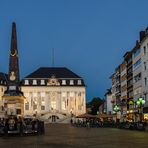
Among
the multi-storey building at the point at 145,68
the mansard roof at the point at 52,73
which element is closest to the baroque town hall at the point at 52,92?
the mansard roof at the point at 52,73

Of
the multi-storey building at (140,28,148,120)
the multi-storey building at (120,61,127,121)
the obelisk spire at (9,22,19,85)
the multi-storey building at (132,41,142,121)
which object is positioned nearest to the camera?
the multi-storey building at (140,28,148,120)

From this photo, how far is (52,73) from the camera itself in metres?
184

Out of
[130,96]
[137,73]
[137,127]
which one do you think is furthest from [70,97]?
[137,127]

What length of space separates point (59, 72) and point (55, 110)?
757 inches

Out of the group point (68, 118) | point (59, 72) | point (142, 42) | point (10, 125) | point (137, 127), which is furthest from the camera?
point (59, 72)

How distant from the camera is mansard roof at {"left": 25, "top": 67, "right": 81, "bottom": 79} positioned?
181m

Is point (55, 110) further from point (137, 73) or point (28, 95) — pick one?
point (137, 73)

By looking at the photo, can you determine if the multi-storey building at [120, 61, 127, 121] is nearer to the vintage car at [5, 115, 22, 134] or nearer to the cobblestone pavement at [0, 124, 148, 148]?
the vintage car at [5, 115, 22, 134]

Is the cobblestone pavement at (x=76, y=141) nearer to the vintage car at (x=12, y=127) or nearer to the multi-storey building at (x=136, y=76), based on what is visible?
the vintage car at (x=12, y=127)

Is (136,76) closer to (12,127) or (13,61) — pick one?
(13,61)

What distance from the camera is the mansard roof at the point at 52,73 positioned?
594 ft

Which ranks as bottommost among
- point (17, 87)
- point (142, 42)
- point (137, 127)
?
point (137, 127)

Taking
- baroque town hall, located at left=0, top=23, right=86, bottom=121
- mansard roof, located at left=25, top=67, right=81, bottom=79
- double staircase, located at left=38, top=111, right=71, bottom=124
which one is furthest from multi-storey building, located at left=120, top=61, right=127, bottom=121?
mansard roof, located at left=25, top=67, right=81, bottom=79

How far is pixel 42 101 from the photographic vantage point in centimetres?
18050
